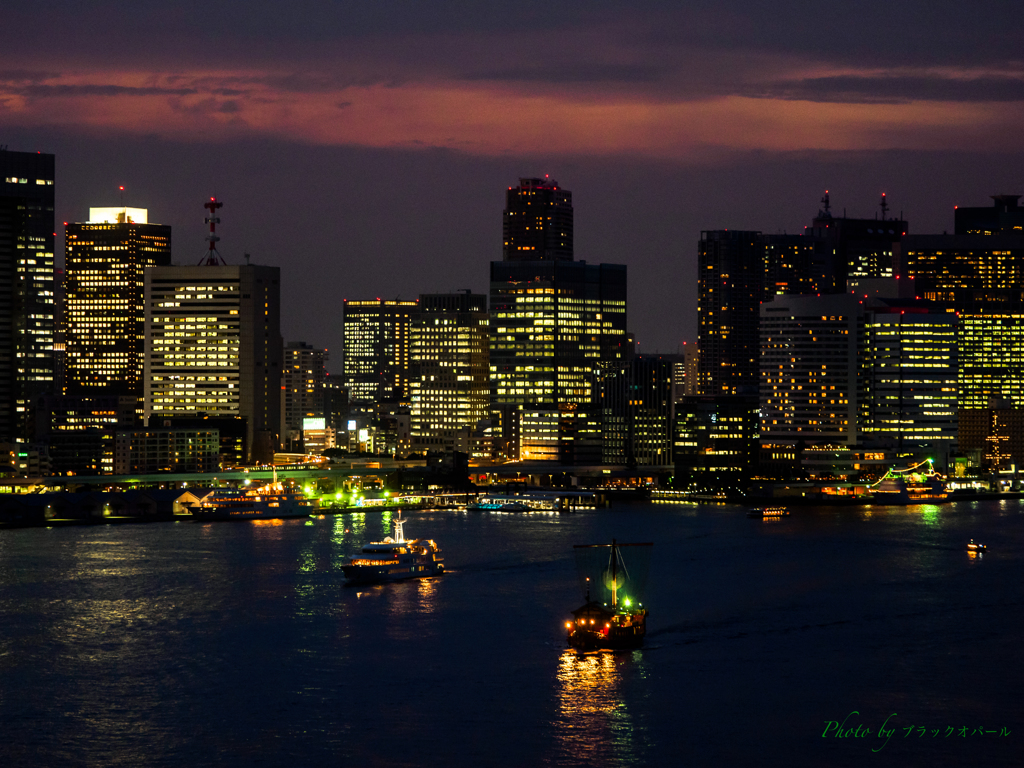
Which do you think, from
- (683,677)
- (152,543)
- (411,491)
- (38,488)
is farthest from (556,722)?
(411,491)

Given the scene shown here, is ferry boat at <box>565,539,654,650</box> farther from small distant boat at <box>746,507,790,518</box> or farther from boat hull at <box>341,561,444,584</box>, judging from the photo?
small distant boat at <box>746,507,790,518</box>

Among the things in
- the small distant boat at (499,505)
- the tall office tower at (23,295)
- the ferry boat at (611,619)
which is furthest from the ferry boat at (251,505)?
the ferry boat at (611,619)

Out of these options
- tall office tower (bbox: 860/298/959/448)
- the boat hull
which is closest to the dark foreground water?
the boat hull

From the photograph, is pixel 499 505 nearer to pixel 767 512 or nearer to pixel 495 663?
pixel 767 512

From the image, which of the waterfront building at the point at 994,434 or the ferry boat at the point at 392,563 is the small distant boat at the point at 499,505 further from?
the waterfront building at the point at 994,434

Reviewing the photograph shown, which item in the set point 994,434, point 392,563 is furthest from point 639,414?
point 392,563
